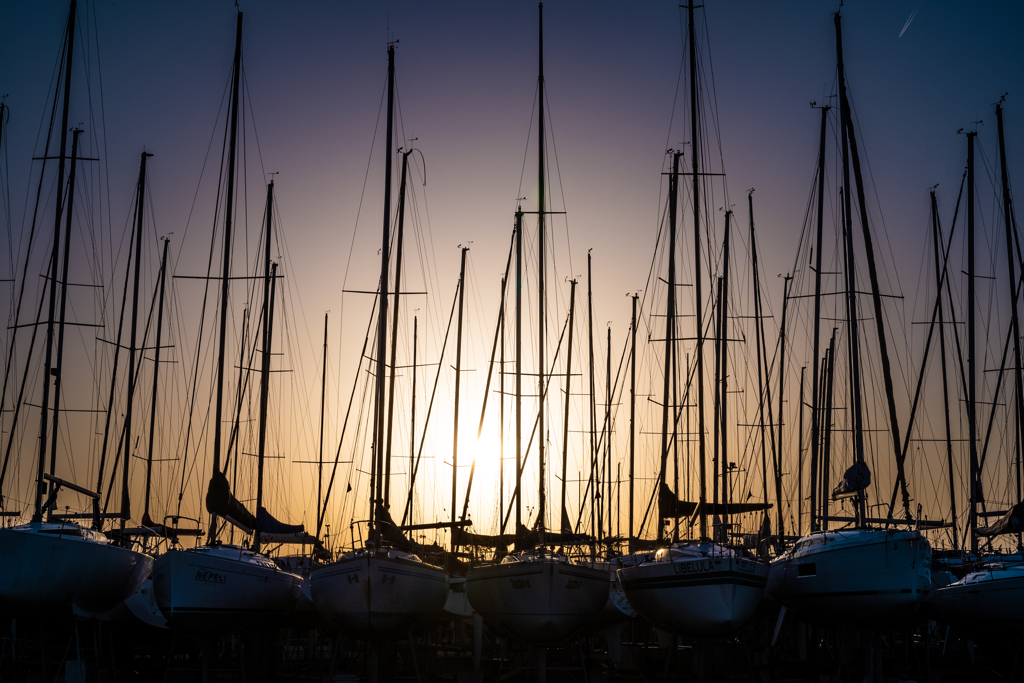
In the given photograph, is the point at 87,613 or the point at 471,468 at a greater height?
the point at 471,468

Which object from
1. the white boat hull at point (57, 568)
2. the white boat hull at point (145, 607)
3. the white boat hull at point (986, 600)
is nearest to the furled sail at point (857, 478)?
the white boat hull at point (986, 600)

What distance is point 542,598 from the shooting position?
828 inches

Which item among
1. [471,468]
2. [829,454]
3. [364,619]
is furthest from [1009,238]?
[364,619]

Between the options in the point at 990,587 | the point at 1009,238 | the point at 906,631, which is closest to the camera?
the point at 990,587

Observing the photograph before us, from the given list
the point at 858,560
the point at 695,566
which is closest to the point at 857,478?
the point at 858,560

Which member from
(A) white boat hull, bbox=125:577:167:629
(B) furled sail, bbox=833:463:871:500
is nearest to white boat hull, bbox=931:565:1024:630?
(B) furled sail, bbox=833:463:871:500

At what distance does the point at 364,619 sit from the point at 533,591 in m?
3.99

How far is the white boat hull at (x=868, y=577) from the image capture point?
19.5 m

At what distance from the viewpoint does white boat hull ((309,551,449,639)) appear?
20.9m

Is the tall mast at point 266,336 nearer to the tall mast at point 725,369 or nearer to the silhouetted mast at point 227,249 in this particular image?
the silhouetted mast at point 227,249

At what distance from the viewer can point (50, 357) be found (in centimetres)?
2395

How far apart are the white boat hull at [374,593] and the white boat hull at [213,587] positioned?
145cm

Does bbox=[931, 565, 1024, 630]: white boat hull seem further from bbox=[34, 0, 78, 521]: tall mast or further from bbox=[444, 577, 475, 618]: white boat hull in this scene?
bbox=[34, 0, 78, 521]: tall mast

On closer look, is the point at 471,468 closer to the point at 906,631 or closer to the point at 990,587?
the point at 906,631
